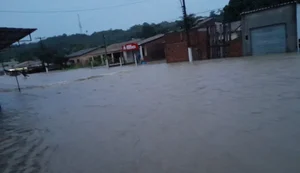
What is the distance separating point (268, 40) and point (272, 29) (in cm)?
101

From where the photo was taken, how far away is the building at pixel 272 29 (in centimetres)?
2219

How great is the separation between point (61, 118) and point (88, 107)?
1.52m

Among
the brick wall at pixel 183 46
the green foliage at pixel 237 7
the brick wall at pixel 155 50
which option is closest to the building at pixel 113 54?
the brick wall at pixel 155 50

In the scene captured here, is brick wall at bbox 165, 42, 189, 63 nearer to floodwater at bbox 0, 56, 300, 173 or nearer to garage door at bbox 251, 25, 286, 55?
garage door at bbox 251, 25, 286, 55

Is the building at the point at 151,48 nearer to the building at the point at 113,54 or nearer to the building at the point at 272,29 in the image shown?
the building at the point at 113,54

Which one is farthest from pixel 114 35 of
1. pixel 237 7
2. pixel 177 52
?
pixel 177 52

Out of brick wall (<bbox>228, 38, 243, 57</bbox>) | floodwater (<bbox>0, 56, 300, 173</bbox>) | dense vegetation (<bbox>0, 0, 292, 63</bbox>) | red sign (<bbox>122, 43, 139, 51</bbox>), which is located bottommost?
floodwater (<bbox>0, 56, 300, 173</bbox>)

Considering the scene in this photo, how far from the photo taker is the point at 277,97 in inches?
298

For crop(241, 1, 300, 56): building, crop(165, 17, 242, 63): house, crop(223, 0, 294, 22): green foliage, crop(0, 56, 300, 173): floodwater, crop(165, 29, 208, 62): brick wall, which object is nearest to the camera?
crop(0, 56, 300, 173): floodwater

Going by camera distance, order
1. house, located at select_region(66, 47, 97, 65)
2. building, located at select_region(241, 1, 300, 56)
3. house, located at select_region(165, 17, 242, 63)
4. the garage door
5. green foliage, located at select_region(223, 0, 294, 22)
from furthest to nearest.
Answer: house, located at select_region(66, 47, 97, 65)
green foliage, located at select_region(223, 0, 294, 22)
house, located at select_region(165, 17, 242, 63)
the garage door
building, located at select_region(241, 1, 300, 56)

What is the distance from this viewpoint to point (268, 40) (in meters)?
24.1

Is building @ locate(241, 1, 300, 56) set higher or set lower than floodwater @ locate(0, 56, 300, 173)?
higher

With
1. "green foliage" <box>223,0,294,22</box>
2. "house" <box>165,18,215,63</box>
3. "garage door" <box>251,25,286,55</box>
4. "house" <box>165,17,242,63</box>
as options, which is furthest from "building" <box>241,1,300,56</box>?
"green foliage" <box>223,0,294,22</box>

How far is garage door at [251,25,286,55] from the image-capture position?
2319 centimetres
